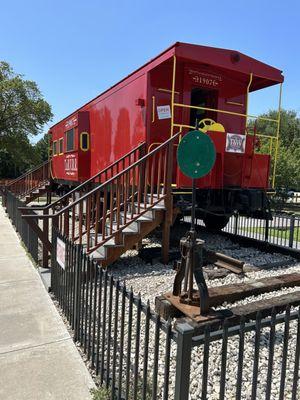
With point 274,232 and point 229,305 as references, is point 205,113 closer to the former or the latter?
point 274,232

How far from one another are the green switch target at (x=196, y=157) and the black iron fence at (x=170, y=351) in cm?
151

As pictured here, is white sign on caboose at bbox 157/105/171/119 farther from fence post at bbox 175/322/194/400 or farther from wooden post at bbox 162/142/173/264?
fence post at bbox 175/322/194/400

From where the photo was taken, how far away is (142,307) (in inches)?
99.7

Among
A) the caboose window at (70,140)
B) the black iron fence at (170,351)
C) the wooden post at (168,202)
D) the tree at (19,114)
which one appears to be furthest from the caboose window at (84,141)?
the tree at (19,114)

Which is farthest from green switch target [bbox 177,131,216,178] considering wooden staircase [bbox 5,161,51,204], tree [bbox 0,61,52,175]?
tree [bbox 0,61,52,175]

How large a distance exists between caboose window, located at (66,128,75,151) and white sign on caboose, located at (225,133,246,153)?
5748mm

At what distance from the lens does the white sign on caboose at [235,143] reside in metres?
7.45

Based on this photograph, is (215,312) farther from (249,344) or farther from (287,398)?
(287,398)

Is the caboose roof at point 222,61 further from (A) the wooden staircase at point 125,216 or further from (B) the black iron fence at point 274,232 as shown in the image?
(B) the black iron fence at point 274,232

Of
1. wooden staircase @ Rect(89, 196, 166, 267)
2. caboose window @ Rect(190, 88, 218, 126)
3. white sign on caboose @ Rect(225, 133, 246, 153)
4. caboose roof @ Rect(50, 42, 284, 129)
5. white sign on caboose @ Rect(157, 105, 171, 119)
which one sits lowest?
wooden staircase @ Rect(89, 196, 166, 267)

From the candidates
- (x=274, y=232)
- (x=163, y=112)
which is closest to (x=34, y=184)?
(x=274, y=232)

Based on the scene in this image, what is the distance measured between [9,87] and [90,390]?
1552 inches

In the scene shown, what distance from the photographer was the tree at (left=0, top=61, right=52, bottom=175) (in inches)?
1492

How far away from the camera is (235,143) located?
299 inches
